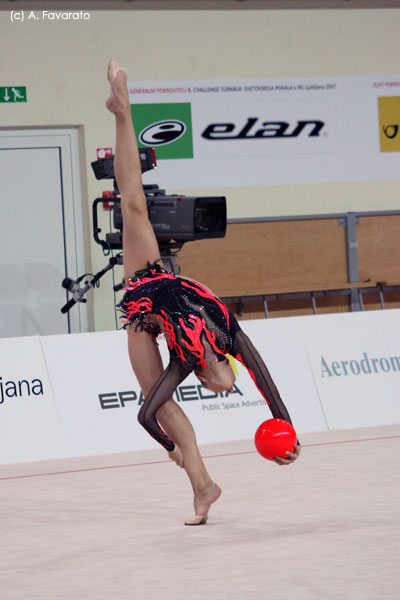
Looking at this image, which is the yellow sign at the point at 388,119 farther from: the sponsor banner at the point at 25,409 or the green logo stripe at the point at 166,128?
the sponsor banner at the point at 25,409

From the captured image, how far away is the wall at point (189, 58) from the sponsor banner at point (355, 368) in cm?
299

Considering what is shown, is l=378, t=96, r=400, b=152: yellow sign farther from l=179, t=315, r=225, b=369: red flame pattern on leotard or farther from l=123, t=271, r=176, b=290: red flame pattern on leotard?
l=179, t=315, r=225, b=369: red flame pattern on leotard

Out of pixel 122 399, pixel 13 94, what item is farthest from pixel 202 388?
pixel 13 94

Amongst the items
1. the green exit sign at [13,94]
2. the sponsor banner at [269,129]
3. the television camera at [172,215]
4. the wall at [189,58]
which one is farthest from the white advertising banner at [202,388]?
the green exit sign at [13,94]

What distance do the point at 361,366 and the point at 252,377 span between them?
290 cm

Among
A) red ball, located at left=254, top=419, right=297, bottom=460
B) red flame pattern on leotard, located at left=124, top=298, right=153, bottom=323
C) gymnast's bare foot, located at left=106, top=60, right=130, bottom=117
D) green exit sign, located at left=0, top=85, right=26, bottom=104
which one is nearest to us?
red ball, located at left=254, top=419, right=297, bottom=460

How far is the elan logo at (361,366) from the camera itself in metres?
6.43

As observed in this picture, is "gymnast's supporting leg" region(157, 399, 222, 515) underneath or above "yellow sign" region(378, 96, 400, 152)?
underneath

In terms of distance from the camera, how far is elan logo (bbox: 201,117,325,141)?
9.21 m

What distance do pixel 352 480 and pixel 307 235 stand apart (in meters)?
5.13

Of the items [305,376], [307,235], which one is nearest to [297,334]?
[305,376]

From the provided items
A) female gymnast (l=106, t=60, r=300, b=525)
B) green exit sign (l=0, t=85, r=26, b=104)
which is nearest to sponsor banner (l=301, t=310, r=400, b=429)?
female gymnast (l=106, t=60, r=300, b=525)

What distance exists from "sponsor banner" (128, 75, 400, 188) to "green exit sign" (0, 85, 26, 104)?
1056 millimetres

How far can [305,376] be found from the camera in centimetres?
637
